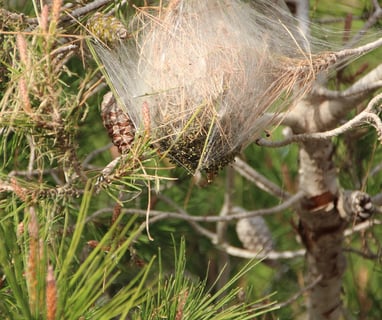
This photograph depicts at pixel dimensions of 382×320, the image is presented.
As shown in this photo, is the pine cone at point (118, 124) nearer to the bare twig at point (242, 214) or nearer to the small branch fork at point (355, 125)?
the small branch fork at point (355, 125)

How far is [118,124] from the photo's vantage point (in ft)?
4.64

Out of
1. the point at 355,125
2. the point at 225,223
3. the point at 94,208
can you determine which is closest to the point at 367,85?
the point at 355,125

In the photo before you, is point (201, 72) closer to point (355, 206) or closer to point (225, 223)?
point (355, 206)

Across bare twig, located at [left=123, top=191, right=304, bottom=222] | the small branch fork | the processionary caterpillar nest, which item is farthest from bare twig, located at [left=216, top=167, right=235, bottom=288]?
the processionary caterpillar nest

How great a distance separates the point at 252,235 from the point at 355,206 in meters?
0.58

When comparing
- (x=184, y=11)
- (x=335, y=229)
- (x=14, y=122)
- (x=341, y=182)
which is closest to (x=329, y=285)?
(x=335, y=229)

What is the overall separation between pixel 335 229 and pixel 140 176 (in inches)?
35.1

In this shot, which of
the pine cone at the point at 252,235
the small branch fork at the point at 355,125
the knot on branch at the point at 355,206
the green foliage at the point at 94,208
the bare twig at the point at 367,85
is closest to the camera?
the green foliage at the point at 94,208

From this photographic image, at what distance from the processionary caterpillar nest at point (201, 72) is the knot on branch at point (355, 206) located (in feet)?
1.47

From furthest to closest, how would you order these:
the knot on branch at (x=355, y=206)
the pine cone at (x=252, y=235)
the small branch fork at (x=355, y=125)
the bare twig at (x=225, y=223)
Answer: the pine cone at (x=252, y=235) → the bare twig at (x=225, y=223) → the knot on branch at (x=355, y=206) → the small branch fork at (x=355, y=125)

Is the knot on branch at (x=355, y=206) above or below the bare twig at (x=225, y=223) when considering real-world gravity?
above

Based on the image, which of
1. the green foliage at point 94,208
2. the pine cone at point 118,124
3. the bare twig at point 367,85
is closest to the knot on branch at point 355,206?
the green foliage at point 94,208

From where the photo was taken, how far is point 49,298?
0.96 m

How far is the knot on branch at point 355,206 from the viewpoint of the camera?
1832mm
